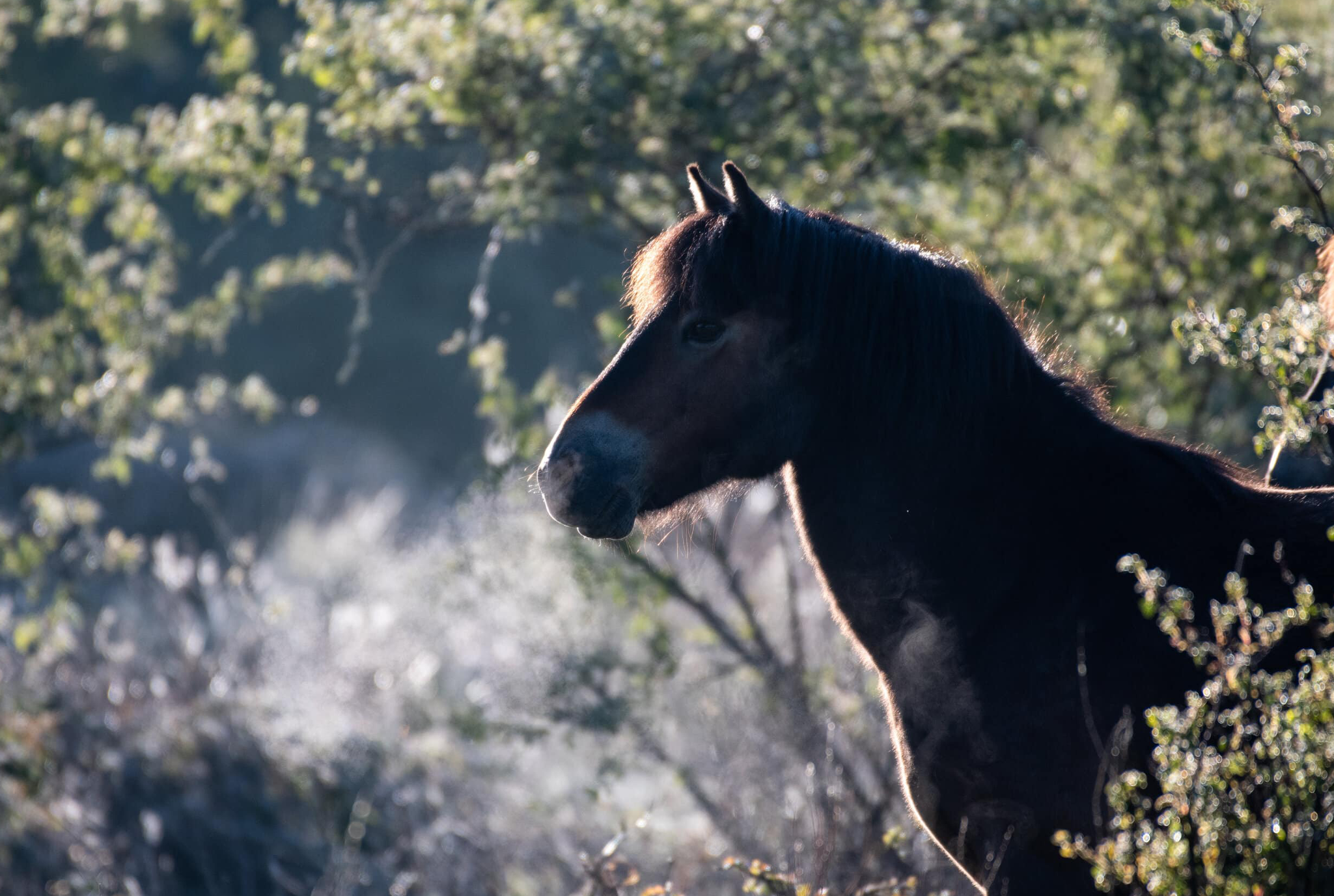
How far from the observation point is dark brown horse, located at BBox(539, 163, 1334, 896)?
247 centimetres

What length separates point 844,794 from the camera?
502cm

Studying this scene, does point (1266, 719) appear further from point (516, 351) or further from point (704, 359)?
point (516, 351)

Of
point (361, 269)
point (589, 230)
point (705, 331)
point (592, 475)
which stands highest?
point (705, 331)

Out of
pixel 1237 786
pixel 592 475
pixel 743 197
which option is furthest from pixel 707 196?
pixel 1237 786

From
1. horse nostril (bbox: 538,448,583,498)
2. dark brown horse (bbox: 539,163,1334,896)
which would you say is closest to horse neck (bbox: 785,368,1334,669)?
dark brown horse (bbox: 539,163,1334,896)

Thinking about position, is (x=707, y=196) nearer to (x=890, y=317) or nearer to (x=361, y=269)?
(x=890, y=317)

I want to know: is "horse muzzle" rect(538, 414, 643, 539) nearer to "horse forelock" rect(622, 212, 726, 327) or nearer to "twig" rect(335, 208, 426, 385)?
"horse forelock" rect(622, 212, 726, 327)

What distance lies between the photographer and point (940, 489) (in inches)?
105

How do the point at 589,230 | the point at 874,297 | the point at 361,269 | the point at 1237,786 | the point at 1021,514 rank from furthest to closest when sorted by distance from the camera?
the point at 589,230 → the point at 361,269 → the point at 874,297 → the point at 1021,514 → the point at 1237,786

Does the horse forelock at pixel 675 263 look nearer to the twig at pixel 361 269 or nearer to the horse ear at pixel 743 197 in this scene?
the horse ear at pixel 743 197

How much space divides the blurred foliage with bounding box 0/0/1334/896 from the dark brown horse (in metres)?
2.38

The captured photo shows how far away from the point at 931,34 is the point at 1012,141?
2.26ft

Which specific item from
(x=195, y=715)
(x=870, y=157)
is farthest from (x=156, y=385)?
(x=870, y=157)

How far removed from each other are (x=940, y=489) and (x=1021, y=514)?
0.18 meters
